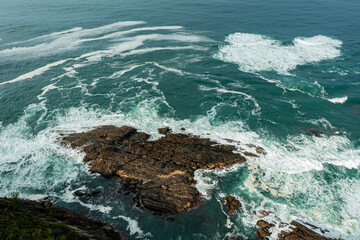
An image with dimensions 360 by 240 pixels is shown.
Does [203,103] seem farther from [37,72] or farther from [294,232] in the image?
[37,72]

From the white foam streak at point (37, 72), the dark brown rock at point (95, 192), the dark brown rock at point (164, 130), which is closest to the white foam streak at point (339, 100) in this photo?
the dark brown rock at point (164, 130)

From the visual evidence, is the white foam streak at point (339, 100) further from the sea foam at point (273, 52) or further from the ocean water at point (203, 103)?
the sea foam at point (273, 52)

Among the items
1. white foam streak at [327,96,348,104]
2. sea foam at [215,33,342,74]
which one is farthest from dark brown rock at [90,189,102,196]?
white foam streak at [327,96,348,104]

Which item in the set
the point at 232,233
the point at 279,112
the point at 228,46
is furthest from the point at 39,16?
the point at 232,233

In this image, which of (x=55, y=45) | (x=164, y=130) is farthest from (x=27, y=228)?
(x=55, y=45)

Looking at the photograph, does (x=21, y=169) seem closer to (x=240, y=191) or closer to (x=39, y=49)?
(x=240, y=191)

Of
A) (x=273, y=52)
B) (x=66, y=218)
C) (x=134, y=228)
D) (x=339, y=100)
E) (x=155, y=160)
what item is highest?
(x=273, y=52)
